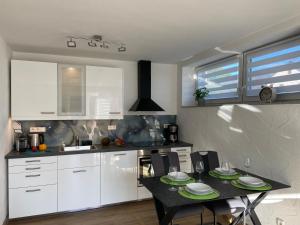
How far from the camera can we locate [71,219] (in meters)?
3.14

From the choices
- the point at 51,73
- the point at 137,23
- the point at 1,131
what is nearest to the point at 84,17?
the point at 137,23

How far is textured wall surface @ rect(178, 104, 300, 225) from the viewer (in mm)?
2264

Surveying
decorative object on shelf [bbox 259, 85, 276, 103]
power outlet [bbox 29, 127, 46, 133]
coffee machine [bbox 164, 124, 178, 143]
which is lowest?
coffee machine [bbox 164, 124, 178, 143]

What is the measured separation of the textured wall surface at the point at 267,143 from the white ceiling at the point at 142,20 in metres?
0.92

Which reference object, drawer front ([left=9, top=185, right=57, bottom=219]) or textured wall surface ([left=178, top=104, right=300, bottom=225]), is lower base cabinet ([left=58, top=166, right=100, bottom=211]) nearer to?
drawer front ([left=9, top=185, right=57, bottom=219])

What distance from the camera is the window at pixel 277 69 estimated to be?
2525mm

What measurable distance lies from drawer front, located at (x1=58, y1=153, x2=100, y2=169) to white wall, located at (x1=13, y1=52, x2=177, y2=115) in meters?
1.12

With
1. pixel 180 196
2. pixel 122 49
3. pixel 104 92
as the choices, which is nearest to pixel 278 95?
pixel 180 196

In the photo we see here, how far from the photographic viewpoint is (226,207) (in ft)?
7.77

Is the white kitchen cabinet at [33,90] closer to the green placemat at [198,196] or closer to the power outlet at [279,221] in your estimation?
the green placemat at [198,196]

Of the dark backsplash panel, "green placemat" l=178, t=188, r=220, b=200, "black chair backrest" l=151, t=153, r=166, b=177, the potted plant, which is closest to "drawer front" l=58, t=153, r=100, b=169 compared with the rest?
the dark backsplash panel

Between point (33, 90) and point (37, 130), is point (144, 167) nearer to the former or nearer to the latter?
point (37, 130)

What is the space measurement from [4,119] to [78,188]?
1.37 meters

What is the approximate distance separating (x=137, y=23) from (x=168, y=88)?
7.37 feet
